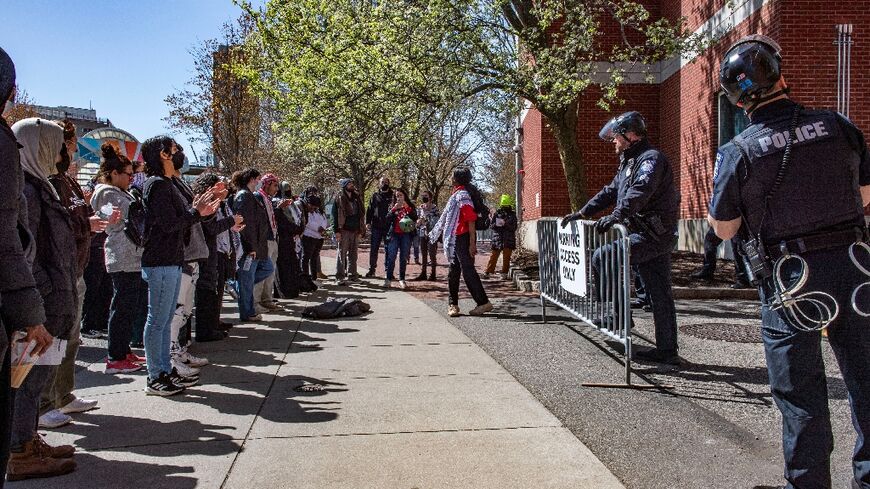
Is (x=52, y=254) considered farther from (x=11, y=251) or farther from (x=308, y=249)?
(x=308, y=249)

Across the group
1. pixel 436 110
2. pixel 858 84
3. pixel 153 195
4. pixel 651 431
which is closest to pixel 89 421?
pixel 153 195

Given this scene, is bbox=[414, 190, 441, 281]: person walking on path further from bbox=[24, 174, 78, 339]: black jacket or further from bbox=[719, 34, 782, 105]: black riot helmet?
bbox=[719, 34, 782, 105]: black riot helmet

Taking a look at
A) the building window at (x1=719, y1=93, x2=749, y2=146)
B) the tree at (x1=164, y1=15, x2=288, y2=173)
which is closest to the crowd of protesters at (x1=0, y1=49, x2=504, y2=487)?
the building window at (x1=719, y1=93, x2=749, y2=146)

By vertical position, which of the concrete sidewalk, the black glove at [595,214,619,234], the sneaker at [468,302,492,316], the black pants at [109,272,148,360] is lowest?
the concrete sidewalk

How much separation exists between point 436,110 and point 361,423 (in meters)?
10.3

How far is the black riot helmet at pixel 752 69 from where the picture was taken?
3129mm

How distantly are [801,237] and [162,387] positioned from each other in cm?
441

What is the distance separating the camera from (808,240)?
302 cm

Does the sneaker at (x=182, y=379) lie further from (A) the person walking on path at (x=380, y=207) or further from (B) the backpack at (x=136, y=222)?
(A) the person walking on path at (x=380, y=207)

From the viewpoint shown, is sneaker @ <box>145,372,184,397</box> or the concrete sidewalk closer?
the concrete sidewalk

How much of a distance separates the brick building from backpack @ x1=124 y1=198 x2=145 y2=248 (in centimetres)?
1084

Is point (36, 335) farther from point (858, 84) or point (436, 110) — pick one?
point (858, 84)

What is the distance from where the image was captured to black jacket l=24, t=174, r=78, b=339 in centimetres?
342

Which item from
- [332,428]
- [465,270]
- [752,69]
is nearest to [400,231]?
[465,270]
